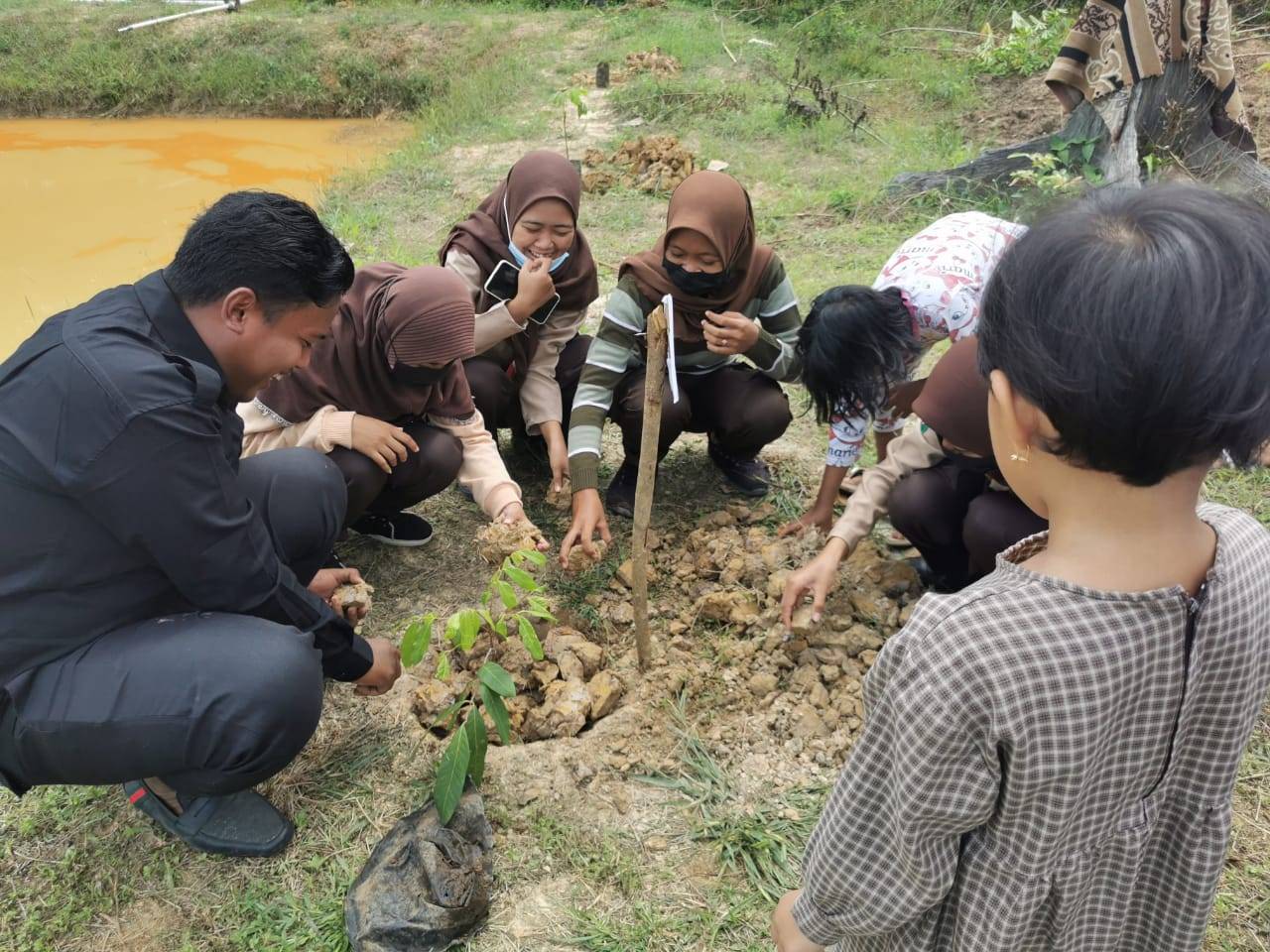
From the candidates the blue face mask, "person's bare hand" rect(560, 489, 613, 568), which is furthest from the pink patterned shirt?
the blue face mask

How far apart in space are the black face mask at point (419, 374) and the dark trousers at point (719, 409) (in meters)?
0.62

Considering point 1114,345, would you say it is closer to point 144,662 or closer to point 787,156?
point 144,662

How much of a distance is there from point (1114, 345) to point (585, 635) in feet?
6.62

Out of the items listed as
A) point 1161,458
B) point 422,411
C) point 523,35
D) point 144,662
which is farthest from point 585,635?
point 523,35

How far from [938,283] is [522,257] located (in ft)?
4.32

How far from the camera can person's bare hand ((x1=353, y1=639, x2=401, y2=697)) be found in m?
2.13

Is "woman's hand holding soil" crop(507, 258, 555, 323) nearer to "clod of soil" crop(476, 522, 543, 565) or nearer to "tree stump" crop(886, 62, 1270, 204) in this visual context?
"clod of soil" crop(476, 522, 543, 565)

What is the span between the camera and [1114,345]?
2.73 feet

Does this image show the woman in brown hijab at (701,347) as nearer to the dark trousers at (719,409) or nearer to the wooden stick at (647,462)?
the dark trousers at (719,409)

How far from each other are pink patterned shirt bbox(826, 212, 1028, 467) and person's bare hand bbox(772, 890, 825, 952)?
1.51 metres

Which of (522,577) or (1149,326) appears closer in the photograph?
(1149,326)

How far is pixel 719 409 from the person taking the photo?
3.08 m

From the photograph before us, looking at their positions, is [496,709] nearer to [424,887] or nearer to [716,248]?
[424,887]

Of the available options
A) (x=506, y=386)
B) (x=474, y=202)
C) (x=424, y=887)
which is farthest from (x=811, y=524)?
(x=474, y=202)
